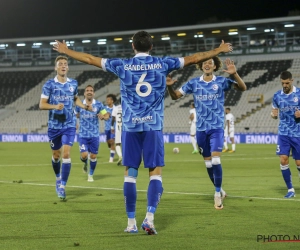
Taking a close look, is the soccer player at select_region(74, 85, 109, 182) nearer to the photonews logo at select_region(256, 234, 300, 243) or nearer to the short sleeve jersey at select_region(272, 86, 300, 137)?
the short sleeve jersey at select_region(272, 86, 300, 137)

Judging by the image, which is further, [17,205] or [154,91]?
[17,205]

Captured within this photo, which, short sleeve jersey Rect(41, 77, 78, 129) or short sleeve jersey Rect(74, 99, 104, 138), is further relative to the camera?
short sleeve jersey Rect(74, 99, 104, 138)

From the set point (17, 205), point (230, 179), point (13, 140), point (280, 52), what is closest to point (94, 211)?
point (17, 205)

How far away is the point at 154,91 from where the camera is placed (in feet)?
26.5

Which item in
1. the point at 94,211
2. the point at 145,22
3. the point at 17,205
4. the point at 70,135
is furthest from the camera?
the point at 145,22

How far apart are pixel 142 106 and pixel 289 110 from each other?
15.9 feet

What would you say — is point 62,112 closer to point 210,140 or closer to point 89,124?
point 210,140

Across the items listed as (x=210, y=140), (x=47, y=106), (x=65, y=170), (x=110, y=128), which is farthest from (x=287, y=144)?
(x=110, y=128)

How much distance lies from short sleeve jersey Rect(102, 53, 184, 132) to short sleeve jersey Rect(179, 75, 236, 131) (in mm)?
3127

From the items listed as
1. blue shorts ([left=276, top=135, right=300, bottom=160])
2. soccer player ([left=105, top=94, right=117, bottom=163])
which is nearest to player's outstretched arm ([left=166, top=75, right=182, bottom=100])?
blue shorts ([left=276, top=135, right=300, bottom=160])

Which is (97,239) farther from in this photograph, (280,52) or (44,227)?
(280,52)

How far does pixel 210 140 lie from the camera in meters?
11.2

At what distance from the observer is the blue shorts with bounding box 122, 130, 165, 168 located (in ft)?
26.2

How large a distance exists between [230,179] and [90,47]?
56752mm
